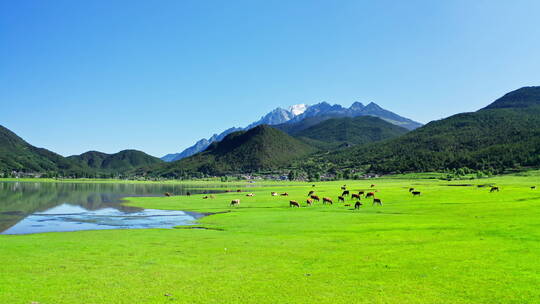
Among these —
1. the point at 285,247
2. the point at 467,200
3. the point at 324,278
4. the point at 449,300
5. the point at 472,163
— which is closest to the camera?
the point at 449,300

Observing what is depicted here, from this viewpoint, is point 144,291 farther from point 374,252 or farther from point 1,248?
point 1,248

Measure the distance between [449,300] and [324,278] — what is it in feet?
16.1

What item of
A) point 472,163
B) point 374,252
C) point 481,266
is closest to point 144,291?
point 374,252

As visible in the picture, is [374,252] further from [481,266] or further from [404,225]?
[404,225]

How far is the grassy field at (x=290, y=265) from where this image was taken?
537 inches

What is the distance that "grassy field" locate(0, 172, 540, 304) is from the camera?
13648mm

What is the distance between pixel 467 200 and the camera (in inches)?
1946

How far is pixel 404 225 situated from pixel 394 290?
711 inches

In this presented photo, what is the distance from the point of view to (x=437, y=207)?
144 ft

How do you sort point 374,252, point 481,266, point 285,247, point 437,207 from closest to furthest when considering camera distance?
1. point 481,266
2. point 374,252
3. point 285,247
4. point 437,207

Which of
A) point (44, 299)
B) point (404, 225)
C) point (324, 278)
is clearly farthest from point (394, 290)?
point (404, 225)

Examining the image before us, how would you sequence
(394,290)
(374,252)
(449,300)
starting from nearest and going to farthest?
(449,300) < (394,290) < (374,252)

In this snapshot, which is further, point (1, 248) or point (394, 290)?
point (1, 248)

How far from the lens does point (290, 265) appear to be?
1833 centimetres
